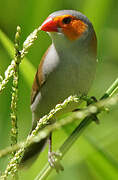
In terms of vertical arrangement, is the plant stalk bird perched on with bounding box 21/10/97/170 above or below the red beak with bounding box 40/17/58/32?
below

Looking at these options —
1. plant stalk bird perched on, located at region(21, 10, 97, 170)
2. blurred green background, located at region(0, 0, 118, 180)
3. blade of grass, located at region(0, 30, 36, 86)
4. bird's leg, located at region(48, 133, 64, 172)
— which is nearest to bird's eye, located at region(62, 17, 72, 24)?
plant stalk bird perched on, located at region(21, 10, 97, 170)

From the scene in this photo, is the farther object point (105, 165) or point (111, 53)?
point (111, 53)

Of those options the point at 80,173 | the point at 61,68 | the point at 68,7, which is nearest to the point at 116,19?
the point at 68,7

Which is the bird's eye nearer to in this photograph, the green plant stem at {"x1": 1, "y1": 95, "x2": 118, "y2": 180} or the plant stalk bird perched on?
the plant stalk bird perched on

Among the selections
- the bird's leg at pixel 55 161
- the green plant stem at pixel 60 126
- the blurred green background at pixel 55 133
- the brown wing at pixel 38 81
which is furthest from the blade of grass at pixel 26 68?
the green plant stem at pixel 60 126

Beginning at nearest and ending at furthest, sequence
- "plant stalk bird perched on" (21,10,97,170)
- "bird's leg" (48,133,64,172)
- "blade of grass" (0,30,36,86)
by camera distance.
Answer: "bird's leg" (48,133,64,172) → "blade of grass" (0,30,36,86) → "plant stalk bird perched on" (21,10,97,170)

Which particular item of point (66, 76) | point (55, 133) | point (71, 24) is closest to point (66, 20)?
point (71, 24)

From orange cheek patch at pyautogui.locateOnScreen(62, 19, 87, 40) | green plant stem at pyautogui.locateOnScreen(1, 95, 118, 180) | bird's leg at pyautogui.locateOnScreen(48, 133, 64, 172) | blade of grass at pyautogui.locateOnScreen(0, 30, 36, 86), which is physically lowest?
bird's leg at pyautogui.locateOnScreen(48, 133, 64, 172)

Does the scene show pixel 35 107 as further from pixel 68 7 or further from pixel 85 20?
pixel 68 7
